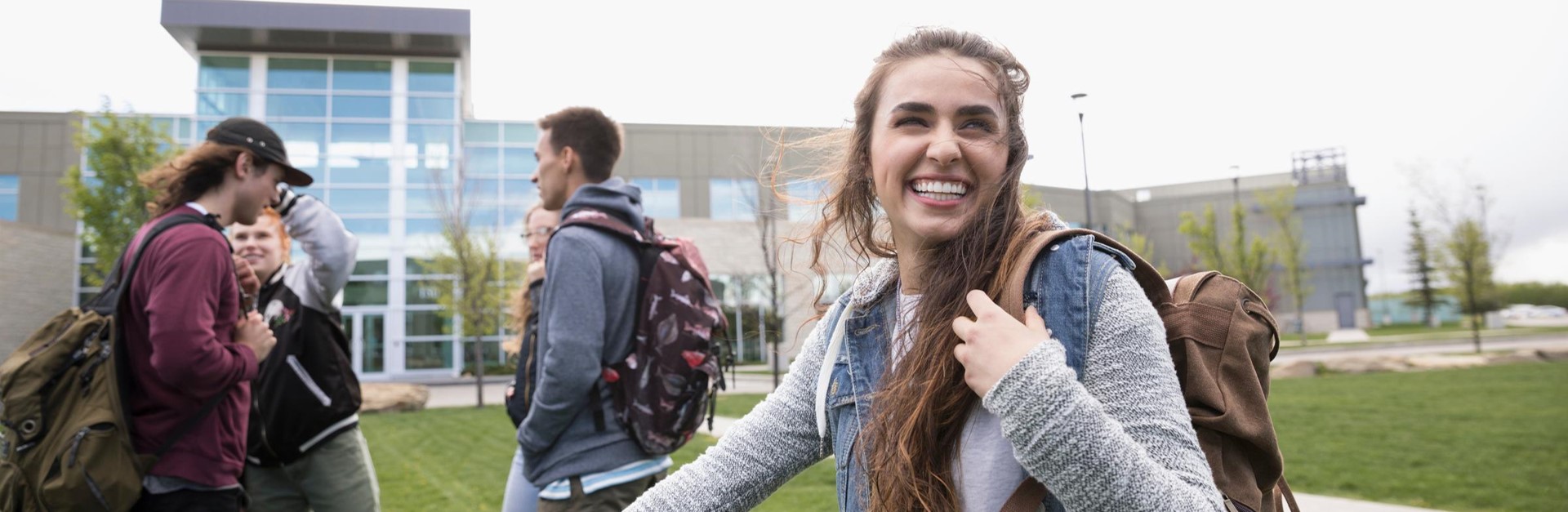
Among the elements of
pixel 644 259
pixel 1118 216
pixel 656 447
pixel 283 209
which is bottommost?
pixel 656 447

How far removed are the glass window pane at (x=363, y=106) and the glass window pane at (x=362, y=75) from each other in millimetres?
374

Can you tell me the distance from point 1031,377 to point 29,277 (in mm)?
35343

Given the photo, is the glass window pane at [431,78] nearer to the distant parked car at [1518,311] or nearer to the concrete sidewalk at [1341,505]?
the concrete sidewalk at [1341,505]

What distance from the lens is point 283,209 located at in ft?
13.8

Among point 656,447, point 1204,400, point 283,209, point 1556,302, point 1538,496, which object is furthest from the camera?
point 1556,302

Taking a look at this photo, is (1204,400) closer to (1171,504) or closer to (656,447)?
(1171,504)

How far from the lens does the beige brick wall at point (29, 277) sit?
1035 inches

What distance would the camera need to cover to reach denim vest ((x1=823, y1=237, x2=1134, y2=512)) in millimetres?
1269

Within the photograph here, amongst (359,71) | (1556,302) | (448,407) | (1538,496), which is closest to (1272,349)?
(1538,496)

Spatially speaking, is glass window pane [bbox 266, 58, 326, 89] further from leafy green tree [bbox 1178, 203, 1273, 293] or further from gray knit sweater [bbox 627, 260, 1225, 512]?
gray knit sweater [bbox 627, 260, 1225, 512]

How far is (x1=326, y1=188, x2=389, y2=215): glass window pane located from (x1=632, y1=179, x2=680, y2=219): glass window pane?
368 inches

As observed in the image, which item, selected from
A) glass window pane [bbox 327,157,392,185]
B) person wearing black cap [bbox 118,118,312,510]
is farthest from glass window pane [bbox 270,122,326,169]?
person wearing black cap [bbox 118,118,312,510]

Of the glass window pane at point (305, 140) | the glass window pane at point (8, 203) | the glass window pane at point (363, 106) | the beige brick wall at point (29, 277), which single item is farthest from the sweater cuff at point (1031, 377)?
the glass window pane at point (8, 203)

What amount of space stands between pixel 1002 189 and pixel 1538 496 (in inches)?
305
